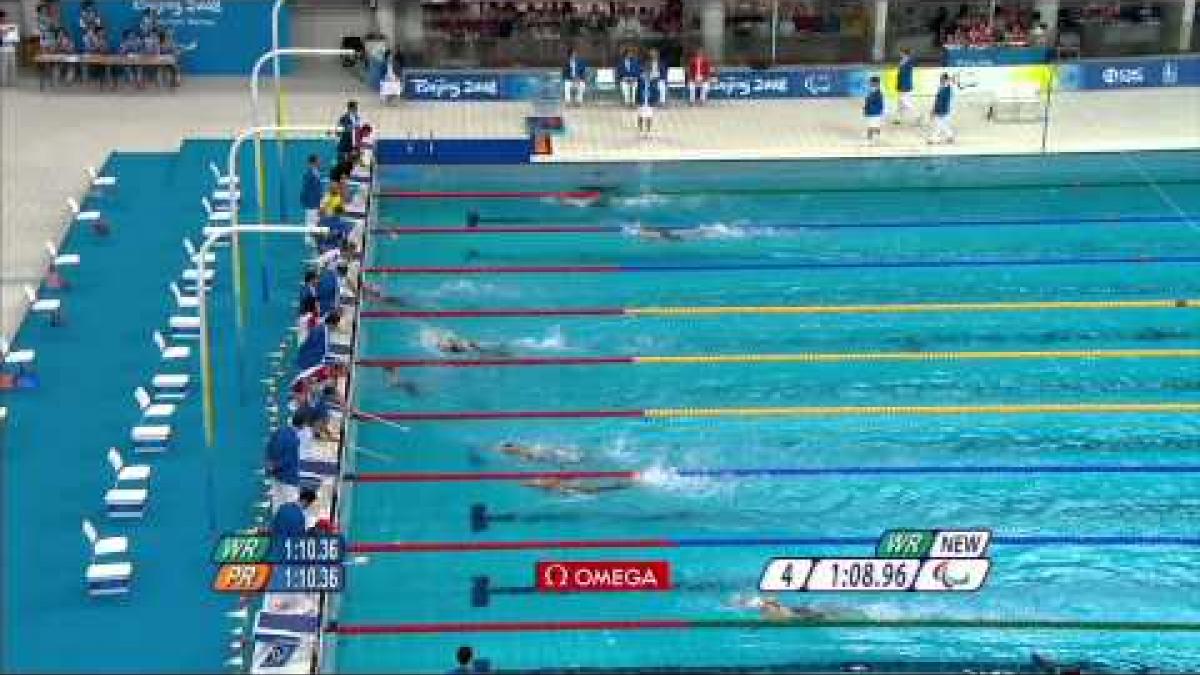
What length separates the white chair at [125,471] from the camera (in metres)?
15.0

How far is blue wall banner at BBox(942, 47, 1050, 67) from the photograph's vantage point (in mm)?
27359

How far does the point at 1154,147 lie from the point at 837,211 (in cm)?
516

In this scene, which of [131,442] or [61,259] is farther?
[61,259]

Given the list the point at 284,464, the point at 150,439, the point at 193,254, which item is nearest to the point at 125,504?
the point at 150,439

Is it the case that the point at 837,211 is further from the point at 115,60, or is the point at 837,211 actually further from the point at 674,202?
the point at 115,60

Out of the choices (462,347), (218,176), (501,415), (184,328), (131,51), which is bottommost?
(501,415)

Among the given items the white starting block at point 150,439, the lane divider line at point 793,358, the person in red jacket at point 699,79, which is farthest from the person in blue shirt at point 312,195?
the person in red jacket at point 699,79

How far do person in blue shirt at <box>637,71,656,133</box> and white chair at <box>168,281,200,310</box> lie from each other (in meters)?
7.87

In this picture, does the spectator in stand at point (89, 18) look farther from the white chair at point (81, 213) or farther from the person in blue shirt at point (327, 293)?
the person in blue shirt at point (327, 293)

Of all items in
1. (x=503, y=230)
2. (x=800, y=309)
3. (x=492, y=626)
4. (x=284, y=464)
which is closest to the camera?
(x=492, y=626)

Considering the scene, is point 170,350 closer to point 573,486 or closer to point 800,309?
point 573,486

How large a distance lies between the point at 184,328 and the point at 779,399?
572 centimetres

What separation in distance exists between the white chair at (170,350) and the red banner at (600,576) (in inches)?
199

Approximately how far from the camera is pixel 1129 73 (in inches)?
1075
